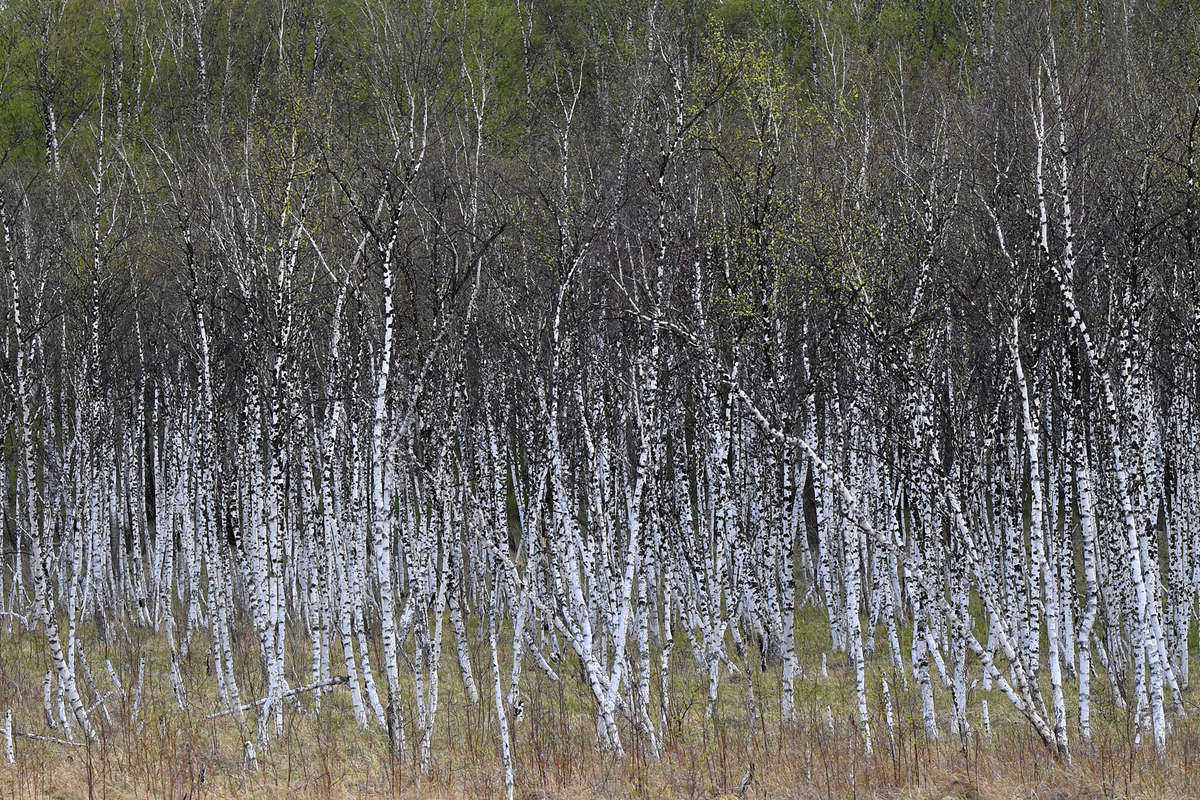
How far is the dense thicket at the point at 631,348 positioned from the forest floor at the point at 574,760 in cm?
34

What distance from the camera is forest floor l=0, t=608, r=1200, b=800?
7.88 m

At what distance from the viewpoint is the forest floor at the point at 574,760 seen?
7.88 metres

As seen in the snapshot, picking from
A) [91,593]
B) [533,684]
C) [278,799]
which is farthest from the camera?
[91,593]

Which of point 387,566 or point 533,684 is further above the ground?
point 387,566

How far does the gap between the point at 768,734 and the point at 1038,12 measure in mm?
7340

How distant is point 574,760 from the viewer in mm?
8656

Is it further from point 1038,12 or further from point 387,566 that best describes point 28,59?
point 1038,12

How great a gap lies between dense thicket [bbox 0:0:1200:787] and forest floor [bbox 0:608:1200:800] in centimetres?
34

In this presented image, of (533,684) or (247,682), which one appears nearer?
(247,682)

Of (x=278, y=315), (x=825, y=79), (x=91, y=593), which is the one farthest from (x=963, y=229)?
(x=91, y=593)

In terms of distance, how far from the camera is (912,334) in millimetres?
9945

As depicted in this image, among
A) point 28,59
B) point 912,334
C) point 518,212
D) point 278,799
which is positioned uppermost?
point 28,59

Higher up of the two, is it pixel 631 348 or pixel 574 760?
pixel 631 348

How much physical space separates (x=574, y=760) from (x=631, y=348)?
7277 millimetres
